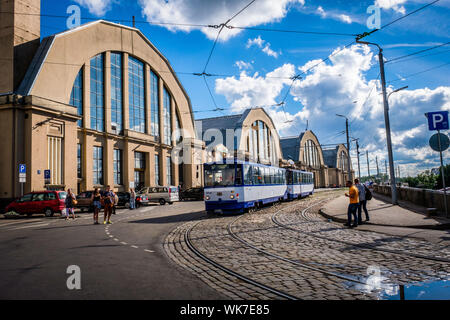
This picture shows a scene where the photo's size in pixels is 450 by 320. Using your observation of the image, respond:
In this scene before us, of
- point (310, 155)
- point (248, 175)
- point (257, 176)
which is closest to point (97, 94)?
point (257, 176)

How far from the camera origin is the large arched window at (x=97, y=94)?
3316 cm

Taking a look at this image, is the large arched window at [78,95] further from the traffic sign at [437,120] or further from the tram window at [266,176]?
the traffic sign at [437,120]

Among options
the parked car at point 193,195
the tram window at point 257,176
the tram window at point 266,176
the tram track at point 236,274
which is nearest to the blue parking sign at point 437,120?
the tram track at point 236,274

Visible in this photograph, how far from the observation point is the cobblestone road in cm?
493

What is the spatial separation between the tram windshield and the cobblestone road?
6.66 m

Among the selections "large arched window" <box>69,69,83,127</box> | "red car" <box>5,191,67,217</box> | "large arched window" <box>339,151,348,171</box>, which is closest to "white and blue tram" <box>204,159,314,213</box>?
"red car" <box>5,191,67,217</box>

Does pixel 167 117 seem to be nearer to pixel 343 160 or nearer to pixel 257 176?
pixel 257 176

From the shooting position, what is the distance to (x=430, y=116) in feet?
38.2

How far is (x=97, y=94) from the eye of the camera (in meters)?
33.7

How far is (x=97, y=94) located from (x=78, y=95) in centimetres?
251

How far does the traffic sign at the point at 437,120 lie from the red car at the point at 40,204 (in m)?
20.7
